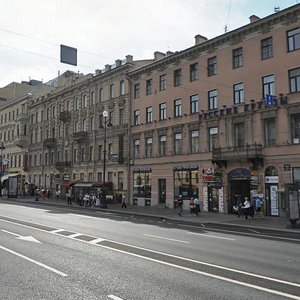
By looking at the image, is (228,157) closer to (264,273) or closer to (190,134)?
(190,134)

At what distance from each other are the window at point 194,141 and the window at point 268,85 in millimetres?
7811

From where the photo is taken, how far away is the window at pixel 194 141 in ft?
120

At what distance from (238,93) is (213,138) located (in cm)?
454

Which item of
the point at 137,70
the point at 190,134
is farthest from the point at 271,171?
the point at 137,70

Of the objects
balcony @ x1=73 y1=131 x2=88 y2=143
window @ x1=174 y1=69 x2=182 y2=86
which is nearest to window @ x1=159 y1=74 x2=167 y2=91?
window @ x1=174 y1=69 x2=182 y2=86

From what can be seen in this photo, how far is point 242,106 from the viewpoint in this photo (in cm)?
3234

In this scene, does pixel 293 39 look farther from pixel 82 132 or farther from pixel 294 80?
pixel 82 132

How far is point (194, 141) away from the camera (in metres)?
36.8

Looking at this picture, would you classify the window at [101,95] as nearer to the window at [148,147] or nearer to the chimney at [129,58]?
the chimney at [129,58]

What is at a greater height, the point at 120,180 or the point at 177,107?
the point at 177,107

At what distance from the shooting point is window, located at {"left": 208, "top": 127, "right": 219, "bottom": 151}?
1362 inches

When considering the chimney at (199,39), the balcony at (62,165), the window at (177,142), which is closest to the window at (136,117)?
the window at (177,142)

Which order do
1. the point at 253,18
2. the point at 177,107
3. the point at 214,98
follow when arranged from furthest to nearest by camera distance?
the point at 177,107 < the point at 214,98 < the point at 253,18

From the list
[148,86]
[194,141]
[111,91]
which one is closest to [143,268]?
[194,141]
